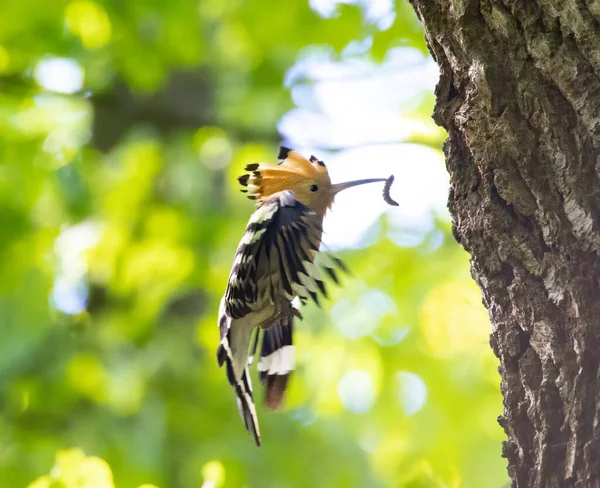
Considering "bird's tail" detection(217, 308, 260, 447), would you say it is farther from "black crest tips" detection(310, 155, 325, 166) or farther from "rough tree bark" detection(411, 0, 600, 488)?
"rough tree bark" detection(411, 0, 600, 488)

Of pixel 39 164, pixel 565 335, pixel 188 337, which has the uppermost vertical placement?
pixel 39 164

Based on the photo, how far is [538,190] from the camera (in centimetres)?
131

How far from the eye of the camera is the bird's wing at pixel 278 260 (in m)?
2.14

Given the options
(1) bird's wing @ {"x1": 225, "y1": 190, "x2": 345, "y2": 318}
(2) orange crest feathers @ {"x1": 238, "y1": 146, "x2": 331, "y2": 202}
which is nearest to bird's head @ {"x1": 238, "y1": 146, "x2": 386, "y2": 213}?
(2) orange crest feathers @ {"x1": 238, "y1": 146, "x2": 331, "y2": 202}

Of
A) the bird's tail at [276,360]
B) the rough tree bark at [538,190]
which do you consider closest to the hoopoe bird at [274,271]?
the bird's tail at [276,360]

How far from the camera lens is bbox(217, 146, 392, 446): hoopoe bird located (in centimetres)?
216

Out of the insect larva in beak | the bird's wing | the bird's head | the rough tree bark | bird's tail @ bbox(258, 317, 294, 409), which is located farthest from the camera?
the bird's head

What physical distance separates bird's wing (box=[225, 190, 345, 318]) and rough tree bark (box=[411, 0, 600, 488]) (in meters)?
0.73

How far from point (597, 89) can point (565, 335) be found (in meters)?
0.44

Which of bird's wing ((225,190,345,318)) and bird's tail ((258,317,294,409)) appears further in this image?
bird's tail ((258,317,294,409))

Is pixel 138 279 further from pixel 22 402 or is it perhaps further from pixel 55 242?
pixel 22 402

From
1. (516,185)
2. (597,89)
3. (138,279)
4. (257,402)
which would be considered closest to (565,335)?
(516,185)

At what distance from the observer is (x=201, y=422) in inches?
156

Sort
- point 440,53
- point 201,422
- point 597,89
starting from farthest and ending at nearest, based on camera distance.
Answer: point 201,422 → point 440,53 → point 597,89
